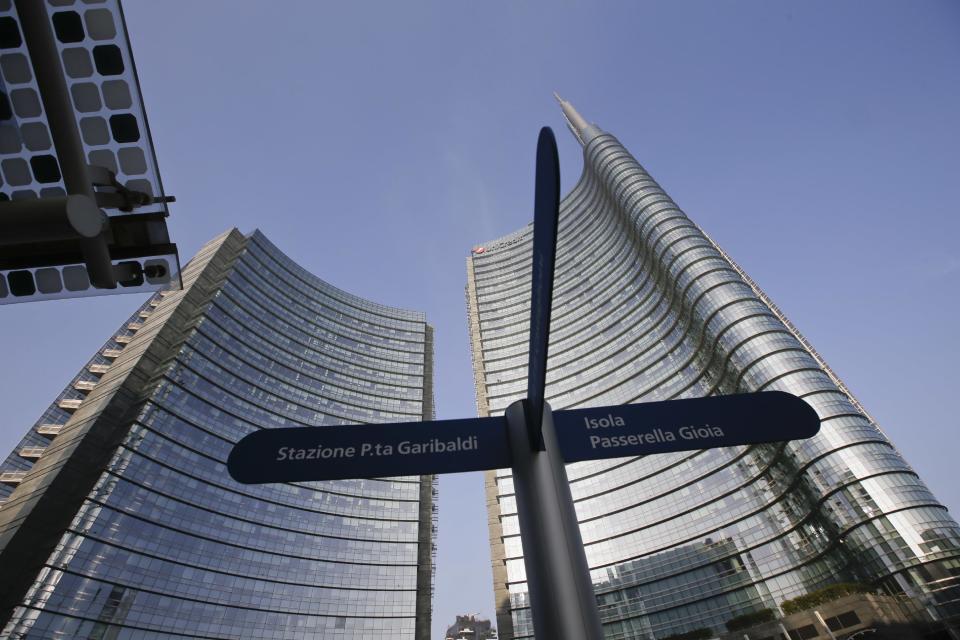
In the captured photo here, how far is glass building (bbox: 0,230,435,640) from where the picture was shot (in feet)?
119

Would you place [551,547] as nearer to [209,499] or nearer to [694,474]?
[694,474]

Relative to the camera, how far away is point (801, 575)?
37594 millimetres

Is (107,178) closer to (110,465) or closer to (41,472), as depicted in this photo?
(110,465)

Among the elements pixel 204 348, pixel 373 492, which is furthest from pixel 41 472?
pixel 373 492

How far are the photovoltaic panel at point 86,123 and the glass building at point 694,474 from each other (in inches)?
1722

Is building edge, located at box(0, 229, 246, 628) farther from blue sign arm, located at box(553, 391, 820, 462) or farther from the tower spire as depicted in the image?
the tower spire

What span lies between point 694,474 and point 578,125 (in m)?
72.7

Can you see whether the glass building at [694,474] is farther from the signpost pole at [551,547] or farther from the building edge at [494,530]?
the signpost pole at [551,547]

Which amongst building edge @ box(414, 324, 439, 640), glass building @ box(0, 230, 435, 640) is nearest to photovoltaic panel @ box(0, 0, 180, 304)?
glass building @ box(0, 230, 435, 640)

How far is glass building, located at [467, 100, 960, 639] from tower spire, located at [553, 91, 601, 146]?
34.7 ft

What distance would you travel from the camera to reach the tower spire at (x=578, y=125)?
8512cm

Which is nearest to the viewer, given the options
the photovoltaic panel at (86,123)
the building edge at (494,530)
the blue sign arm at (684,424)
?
the photovoltaic panel at (86,123)

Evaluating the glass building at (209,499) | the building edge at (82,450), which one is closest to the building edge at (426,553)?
the glass building at (209,499)

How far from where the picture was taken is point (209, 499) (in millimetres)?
47031
